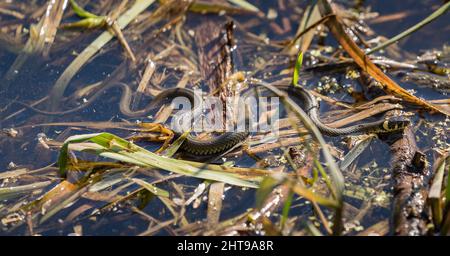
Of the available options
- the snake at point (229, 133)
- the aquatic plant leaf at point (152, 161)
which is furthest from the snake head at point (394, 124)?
the aquatic plant leaf at point (152, 161)

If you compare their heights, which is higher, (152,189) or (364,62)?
(364,62)

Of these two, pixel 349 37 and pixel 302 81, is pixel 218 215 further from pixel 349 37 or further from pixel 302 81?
pixel 349 37

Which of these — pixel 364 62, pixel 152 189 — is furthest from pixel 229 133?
pixel 364 62

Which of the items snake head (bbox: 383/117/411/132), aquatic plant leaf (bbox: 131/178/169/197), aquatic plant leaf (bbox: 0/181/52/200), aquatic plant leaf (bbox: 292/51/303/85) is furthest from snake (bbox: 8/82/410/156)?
aquatic plant leaf (bbox: 0/181/52/200)

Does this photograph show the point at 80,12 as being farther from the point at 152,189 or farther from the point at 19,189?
the point at 152,189

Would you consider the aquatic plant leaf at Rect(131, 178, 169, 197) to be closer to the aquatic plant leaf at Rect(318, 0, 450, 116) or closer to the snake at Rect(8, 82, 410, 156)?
the snake at Rect(8, 82, 410, 156)

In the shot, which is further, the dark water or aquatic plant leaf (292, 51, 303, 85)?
aquatic plant leaf (292, 51, 303, 85)

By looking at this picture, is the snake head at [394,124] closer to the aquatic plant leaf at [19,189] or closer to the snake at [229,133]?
the snake at [229,133]
